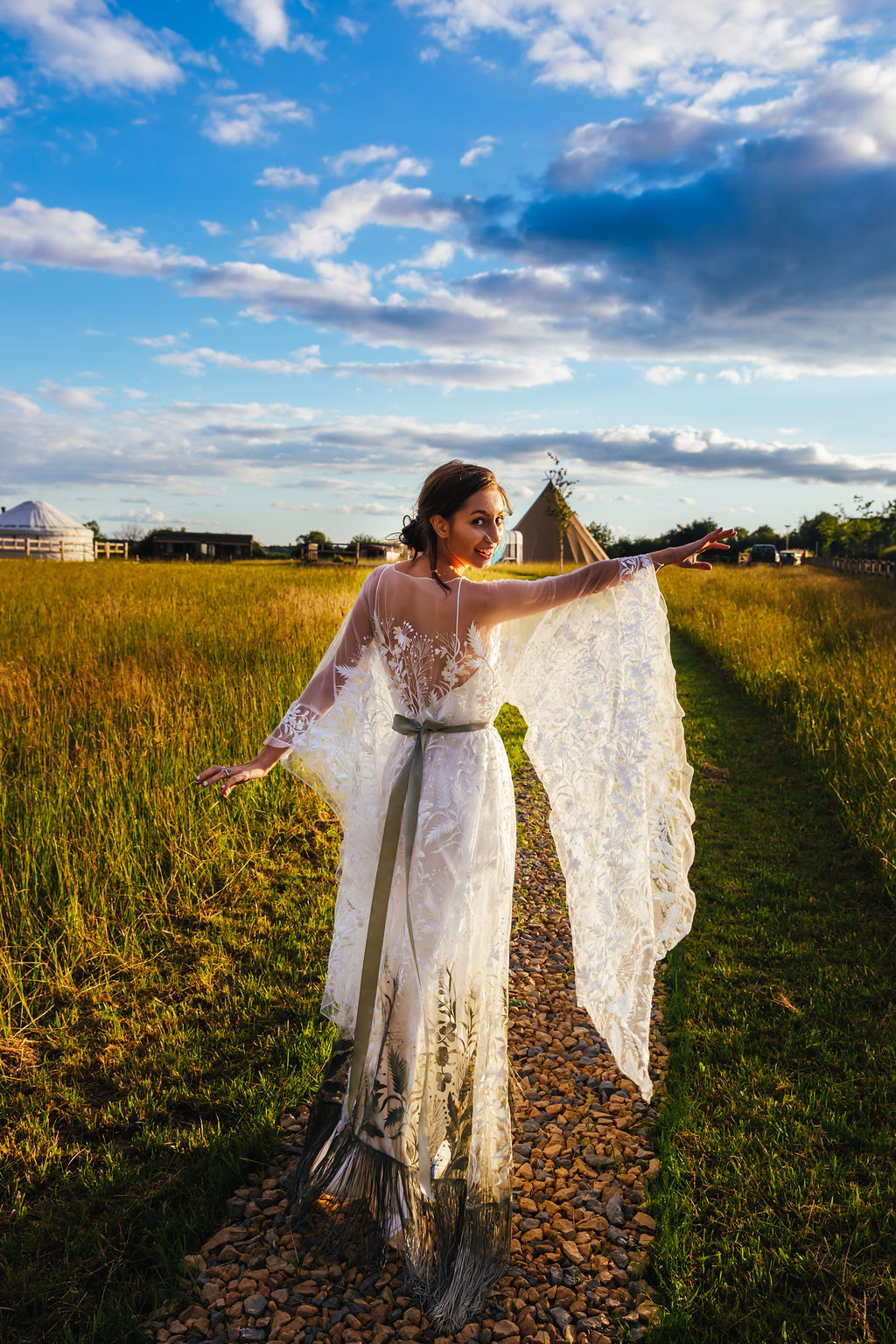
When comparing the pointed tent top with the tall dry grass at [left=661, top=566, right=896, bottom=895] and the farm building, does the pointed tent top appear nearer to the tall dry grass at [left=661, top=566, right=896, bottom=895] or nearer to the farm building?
the farm building

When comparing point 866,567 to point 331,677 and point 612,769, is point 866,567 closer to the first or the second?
point 612,769

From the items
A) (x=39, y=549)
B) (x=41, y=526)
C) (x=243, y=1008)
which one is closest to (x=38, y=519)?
(x=41, y=526)

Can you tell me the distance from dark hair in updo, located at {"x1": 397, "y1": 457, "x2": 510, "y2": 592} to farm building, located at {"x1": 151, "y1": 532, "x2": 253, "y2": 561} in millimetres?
51044

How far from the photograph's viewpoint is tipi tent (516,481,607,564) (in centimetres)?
4106

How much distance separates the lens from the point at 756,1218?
2.58 meters

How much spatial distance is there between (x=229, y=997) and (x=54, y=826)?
1.59m

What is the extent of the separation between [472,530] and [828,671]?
27.9ft

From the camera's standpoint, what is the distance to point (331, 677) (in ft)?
8.79

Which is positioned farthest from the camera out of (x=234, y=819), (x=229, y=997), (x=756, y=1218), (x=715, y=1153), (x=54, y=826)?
(x=234, y=819)

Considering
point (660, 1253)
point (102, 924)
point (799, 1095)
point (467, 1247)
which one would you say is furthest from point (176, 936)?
point (799, 1095)

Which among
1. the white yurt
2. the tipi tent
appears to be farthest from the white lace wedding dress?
the white yurt

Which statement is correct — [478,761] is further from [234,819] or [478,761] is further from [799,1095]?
[234,819]

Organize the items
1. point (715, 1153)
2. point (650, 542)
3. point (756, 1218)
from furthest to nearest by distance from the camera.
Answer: point (650, 542) → point (715, 1153) → point (756, 1218)

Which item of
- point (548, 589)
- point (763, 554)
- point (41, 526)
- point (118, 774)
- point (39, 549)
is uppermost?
point (41, 526)
